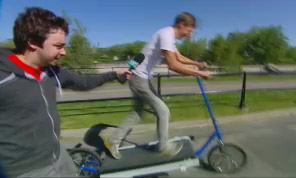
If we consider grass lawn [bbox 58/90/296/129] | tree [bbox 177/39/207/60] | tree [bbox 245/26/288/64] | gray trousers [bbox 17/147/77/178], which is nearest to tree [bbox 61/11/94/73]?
grass lawn [bbox 58/90/296/129]

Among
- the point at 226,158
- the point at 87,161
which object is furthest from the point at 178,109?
the point at 87,161

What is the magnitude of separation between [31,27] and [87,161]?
2232 millimetres

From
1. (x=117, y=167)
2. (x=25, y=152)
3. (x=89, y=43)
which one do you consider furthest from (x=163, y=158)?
(x=89, y=43)

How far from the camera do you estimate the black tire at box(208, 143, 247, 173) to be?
3.66m

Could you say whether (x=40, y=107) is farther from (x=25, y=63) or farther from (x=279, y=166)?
(x=279, y=166)

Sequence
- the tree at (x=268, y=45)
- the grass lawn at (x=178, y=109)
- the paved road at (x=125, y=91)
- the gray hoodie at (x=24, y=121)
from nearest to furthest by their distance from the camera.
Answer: the gray hoodie at (x=24, y=121)
the grass lawn at (x=178, y=109)
the paved road at (x=125, y=91)
the tree at (x=268, y=45)

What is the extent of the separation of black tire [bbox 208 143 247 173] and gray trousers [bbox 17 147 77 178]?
2.20 m

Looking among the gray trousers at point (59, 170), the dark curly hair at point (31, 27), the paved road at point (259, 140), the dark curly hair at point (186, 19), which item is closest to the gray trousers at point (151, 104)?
the paved road at point (259, 140)

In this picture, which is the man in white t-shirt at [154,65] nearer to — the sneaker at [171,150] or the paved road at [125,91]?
the sneaker at [171,150]

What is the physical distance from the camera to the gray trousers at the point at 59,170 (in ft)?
5.18

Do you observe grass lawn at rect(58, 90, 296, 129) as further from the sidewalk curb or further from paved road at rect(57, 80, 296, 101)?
paved road at rect(57, 80, 296, 101)

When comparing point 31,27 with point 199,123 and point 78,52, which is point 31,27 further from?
point 78,52

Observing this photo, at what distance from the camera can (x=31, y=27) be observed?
61.3 inches

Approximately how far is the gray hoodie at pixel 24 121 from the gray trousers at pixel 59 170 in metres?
0.03
